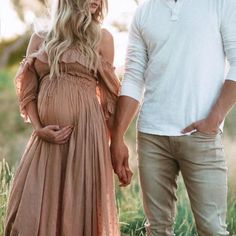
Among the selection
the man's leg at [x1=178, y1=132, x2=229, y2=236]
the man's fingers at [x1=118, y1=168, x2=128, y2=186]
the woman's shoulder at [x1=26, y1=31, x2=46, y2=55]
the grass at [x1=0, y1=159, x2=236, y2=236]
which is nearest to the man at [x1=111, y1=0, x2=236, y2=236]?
the man's leg at [x1=178, y1=132, x2=229, y2=236]

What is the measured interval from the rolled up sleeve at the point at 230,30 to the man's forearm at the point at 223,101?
3 centimetres

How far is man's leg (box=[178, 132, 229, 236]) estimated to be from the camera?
123 inches

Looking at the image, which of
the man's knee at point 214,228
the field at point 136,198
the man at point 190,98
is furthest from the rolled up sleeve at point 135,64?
the field at point 136,198

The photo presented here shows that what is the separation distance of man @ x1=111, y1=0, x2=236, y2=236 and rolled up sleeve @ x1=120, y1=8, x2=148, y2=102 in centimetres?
2

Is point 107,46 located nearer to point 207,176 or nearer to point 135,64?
point 135,64

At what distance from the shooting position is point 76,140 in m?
3.29

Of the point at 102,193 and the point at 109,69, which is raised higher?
the point at 109,69

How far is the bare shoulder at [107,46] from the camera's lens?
3326mm

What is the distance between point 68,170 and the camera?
10.7 feet

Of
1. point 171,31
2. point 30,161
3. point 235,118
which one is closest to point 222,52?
point 171,31

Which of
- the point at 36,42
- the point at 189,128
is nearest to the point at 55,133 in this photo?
the point at 36,42

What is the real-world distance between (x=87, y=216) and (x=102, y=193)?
0.11 metres

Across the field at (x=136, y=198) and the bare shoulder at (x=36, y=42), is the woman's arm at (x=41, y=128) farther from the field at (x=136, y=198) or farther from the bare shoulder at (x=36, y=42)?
the field at (x=136, y=198)

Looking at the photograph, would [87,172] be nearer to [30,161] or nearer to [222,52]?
[30,161]
